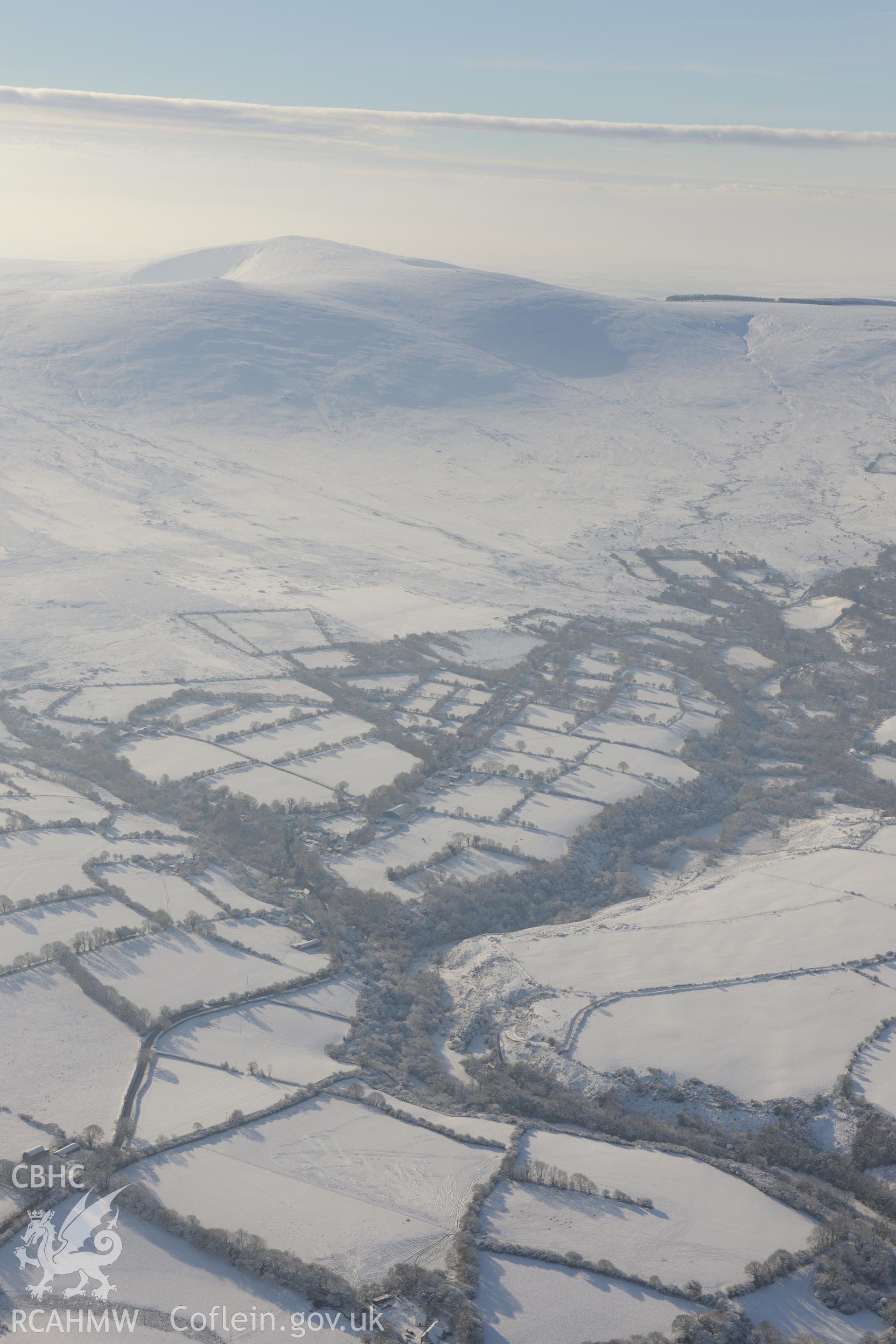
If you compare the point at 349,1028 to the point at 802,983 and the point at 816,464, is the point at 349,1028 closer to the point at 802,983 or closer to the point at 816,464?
the point at 802,983

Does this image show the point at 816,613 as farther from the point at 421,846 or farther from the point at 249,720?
the point at 421,846

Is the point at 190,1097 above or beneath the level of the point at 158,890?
above

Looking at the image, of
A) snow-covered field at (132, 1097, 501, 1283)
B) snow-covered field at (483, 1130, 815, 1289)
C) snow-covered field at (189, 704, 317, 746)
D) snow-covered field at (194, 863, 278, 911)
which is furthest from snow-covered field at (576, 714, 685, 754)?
snow-covered field at (132, 1097, 501, 1283)

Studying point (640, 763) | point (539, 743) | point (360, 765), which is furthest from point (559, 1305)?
point (539, 743)

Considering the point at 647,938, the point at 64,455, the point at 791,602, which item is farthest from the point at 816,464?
the point at 647,938

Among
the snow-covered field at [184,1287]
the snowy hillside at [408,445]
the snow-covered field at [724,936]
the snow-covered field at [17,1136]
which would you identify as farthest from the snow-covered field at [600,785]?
the snow-covered field at [184,1287]
